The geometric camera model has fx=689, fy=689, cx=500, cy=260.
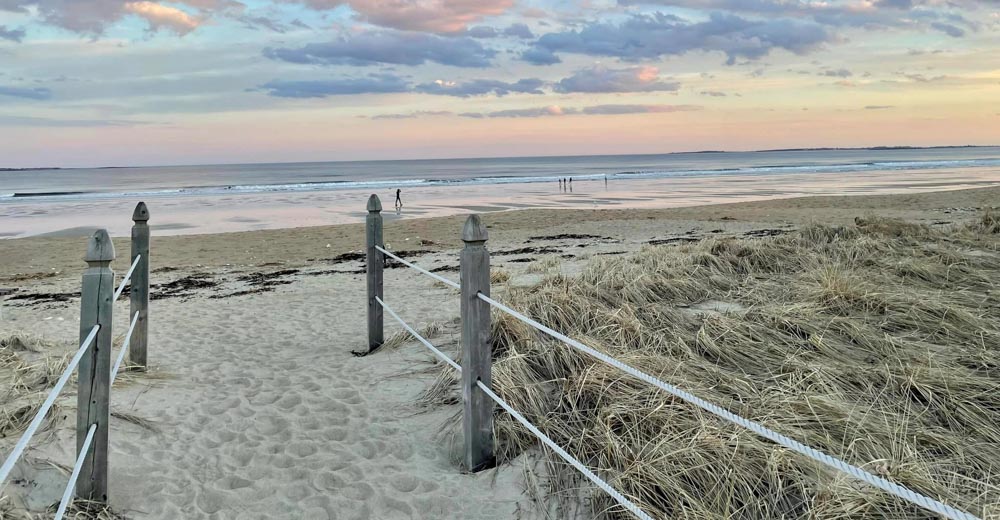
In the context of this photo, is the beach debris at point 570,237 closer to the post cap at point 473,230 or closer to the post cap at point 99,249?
the post cap at point 473,230

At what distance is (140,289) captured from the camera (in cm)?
586

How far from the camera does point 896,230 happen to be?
33.8ft

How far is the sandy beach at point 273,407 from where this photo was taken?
367cm

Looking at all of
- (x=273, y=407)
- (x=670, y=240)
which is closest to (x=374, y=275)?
(x=273, y=407)

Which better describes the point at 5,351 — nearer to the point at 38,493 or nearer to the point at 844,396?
the point at 38,493

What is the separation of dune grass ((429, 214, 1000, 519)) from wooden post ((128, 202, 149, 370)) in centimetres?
271

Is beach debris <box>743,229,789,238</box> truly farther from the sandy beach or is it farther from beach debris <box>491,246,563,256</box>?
beach debris <box>491,246,563,256</box>

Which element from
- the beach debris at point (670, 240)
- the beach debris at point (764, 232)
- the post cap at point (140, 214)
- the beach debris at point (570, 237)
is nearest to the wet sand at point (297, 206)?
the beach debris at point (570, 237)

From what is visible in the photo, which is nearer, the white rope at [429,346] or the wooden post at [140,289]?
the white rope at [429,346]

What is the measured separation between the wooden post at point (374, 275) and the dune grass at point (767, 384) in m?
1.32

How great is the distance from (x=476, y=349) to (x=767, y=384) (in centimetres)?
206

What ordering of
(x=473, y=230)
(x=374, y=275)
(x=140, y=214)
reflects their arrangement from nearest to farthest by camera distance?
(x=473, y=230), (x=140, y=214), (x=374, y=275)

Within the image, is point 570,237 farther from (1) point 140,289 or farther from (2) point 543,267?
(1) point 140,289

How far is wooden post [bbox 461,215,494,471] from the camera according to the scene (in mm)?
3768
